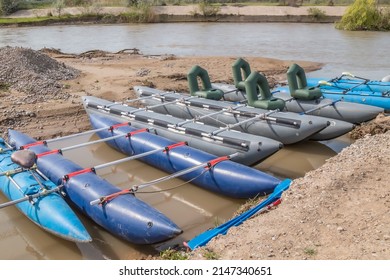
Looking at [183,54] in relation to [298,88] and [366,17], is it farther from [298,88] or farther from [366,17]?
[366,17]

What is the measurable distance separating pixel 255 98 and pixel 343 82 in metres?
3.66

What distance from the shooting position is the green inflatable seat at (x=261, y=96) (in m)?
8.50

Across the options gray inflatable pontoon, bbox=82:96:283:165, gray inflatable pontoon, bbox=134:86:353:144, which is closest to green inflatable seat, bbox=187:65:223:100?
gray inflatable pontoon, bbox=134:86:353:144

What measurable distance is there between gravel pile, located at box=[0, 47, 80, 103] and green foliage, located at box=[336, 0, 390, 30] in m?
20.8

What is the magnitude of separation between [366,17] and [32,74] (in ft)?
74.9

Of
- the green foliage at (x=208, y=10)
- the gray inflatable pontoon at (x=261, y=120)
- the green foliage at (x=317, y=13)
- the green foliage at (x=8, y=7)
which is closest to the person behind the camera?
the gray inflatable pontoon at (x=261, y=120)

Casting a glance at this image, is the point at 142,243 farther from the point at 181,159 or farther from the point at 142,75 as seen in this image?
the point at 142,75

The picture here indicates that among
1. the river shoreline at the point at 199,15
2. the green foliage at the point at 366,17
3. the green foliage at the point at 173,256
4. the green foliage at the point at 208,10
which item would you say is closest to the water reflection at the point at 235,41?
the green foliage at the point at 366,17

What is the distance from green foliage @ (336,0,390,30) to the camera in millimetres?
26750

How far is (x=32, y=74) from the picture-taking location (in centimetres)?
1209

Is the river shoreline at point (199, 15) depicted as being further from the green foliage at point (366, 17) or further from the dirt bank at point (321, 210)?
the dirt bank at point (321, 210)

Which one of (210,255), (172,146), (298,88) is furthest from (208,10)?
(210,255)

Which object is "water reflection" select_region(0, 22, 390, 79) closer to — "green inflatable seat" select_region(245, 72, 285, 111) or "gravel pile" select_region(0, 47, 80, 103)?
"green inflatable seat" select_region(245, 72, 285, 111)

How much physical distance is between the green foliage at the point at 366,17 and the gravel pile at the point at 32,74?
68.1 feet
